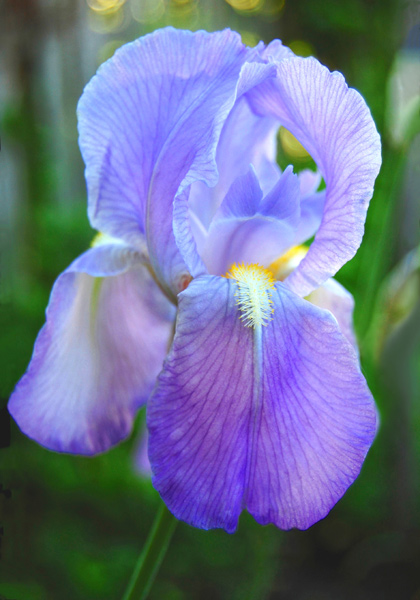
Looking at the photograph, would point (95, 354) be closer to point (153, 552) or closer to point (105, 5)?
point (153, 552)

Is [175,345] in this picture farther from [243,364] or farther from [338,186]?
[338,186]

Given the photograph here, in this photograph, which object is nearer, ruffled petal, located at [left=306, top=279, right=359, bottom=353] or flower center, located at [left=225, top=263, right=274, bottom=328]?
flower center, located at [left=225, top=263, right=274, bottom=328]

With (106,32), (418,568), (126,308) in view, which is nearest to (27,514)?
(126,308)

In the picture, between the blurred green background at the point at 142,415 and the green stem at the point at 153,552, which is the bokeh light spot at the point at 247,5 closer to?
the blurred green background at the point at 142,415

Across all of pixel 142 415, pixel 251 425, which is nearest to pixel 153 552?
pixel 251 425

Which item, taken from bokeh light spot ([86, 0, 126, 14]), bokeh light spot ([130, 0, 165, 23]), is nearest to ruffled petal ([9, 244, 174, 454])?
bokeh light spot ([130, 0, 165, 23])

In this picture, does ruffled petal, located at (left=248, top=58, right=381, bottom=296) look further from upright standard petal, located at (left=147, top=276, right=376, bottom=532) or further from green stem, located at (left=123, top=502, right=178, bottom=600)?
green stem, located at (left=123, top=502, right=178, bottom=600)
